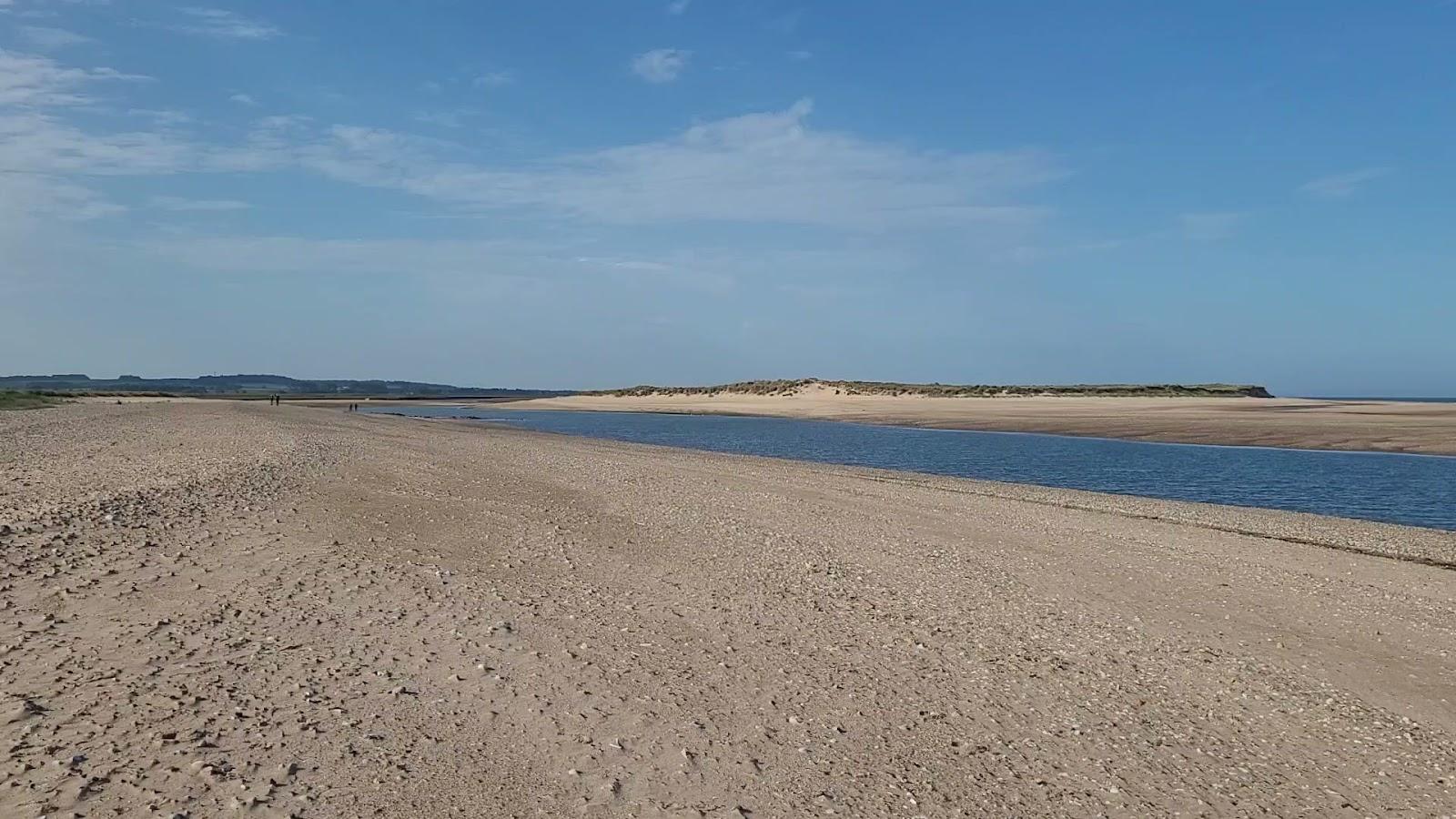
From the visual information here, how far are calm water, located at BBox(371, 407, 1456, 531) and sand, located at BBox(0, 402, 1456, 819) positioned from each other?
9.36 m

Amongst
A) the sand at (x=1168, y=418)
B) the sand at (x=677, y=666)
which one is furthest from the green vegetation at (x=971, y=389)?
the sand at (x=677, y=666)

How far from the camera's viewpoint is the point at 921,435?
50875mm

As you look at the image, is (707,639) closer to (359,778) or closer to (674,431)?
(359,778)

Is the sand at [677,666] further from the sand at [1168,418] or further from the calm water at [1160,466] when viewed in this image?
the sand at [1168,418]

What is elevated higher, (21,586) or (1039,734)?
(21,586)

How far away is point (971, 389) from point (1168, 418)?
4611cm

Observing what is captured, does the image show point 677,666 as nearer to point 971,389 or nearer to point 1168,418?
point 1168,418

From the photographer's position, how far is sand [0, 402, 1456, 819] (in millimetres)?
5785

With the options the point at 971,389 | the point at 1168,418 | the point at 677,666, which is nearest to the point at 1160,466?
the point at 1168,418

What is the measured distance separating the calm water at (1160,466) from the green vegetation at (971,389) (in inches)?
1753

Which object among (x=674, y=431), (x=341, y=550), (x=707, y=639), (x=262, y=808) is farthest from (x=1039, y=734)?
(x=674, y=431)

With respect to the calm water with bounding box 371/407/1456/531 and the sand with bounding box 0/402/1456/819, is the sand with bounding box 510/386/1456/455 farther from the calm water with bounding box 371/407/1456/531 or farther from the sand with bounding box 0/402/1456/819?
the sand with bounding box 0/402/1456/819

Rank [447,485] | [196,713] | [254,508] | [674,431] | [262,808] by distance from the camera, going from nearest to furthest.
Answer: [262,808]
[196,713]
[254,508]
[447,485]
[674,431]

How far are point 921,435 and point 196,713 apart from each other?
46777mm
